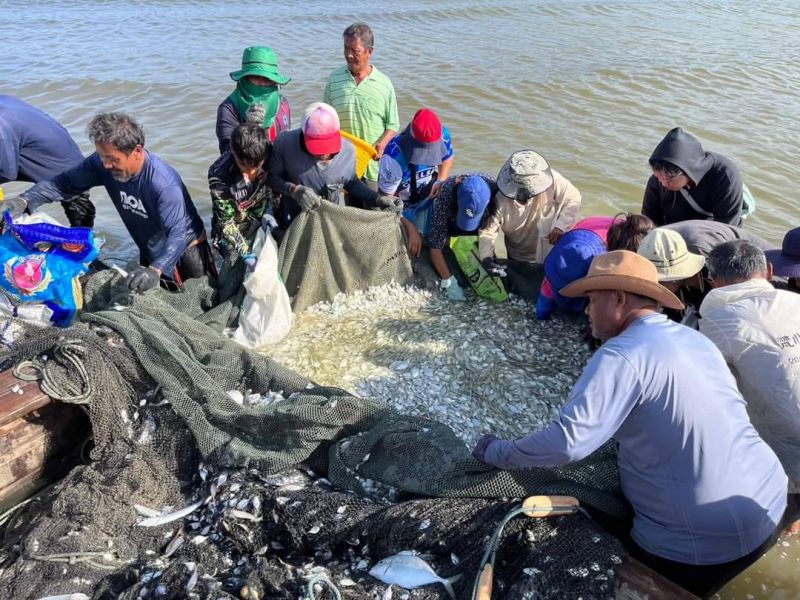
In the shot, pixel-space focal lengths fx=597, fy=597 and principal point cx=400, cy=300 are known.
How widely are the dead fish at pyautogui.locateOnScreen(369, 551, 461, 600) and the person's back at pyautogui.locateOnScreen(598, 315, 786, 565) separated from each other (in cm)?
91

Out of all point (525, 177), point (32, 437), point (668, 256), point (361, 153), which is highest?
point (525, 177)

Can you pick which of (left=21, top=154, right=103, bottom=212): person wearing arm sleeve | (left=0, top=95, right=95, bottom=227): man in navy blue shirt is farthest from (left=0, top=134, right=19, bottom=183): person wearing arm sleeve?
(left=21, top=154, right=103, bottom=212): person wearing arm sleeve

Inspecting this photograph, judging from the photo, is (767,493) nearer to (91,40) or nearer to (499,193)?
→ (499,193)

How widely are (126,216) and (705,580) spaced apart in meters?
4.31

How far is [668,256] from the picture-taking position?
3469 mm

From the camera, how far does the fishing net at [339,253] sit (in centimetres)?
451

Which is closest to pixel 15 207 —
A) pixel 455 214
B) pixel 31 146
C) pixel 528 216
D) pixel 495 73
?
pixel 31 146

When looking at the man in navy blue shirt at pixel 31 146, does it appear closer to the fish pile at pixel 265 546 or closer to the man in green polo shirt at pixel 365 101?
the man in green polo shirt at pixel 365 101

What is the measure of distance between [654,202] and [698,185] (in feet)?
1.36

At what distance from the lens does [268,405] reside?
3.39 metres

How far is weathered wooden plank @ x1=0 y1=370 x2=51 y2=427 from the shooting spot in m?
3.09

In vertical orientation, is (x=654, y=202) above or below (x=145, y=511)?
above

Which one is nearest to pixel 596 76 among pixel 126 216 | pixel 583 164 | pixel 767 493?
pixel 583 164

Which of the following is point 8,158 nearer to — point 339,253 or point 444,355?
point 339,253
